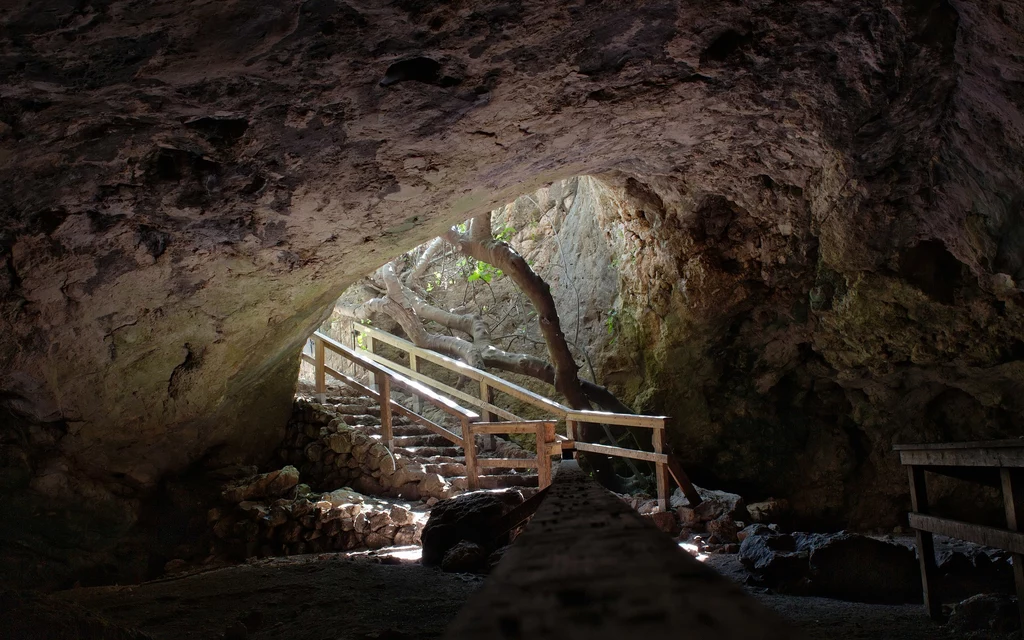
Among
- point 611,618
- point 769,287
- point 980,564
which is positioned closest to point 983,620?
point 980,564

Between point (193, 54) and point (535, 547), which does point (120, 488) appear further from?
point (535, 547)

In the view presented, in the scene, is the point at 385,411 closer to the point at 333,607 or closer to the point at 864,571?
the point at 333,607

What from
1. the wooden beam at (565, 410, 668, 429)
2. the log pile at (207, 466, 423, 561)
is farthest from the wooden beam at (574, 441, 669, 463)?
the log pile at (207, 466, 423, 561)

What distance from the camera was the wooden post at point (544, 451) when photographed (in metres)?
6.74

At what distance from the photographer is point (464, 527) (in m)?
5.19

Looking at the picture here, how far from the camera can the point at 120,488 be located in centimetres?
559

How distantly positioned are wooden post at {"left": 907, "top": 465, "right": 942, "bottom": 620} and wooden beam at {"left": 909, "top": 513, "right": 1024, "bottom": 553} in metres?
0.11

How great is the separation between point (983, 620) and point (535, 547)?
337cm

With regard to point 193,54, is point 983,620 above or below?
below

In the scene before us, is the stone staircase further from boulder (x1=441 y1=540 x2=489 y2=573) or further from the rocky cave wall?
boulder (x1=441 y1=540 x2=489 y2=573)

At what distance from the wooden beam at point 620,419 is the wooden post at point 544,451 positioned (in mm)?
624

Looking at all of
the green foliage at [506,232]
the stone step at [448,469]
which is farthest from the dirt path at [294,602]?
the green foliage at [506,232]

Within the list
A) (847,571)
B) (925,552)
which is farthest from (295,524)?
(925,552)

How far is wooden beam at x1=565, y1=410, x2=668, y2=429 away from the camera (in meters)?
6.63
